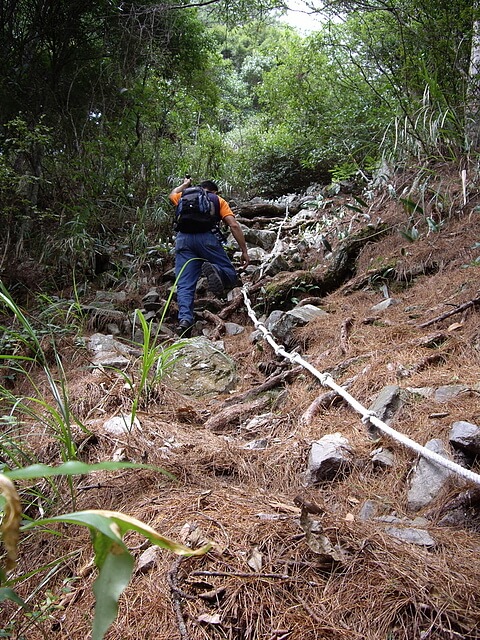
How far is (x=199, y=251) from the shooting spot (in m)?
4.81

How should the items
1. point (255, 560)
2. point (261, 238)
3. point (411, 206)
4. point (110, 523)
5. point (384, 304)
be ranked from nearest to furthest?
1. point (110, 523)
2. point (255, 560)
3. point (384, 304)
4. point (411, 206)
5. point (261, 238)

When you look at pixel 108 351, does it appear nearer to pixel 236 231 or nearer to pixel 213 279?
pixel 213 279

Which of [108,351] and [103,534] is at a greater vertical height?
[103,534]

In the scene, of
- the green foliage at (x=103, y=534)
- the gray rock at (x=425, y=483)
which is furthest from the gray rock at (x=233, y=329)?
the green foliage at (x=103, y=534)

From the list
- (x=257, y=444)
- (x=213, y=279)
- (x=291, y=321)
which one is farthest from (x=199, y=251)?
(x=257, y=444)

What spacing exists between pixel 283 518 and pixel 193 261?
3.78m

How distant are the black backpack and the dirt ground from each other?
2.24m

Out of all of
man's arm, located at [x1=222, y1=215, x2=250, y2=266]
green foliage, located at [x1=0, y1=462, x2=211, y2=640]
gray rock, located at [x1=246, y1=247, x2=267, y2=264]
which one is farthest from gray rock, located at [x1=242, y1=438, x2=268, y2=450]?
gray rock, located at [x1=246, y1=247, x2=267, y2=264]

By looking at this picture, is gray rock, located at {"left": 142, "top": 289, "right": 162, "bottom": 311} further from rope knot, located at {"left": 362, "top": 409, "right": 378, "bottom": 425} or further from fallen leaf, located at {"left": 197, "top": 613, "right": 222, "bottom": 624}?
fallen leaf, located at {"left": 197, "top": 613, "right": 222, "bottom": 624}

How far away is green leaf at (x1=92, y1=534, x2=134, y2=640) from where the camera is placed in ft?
1.56

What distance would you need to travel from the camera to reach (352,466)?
1.74 m

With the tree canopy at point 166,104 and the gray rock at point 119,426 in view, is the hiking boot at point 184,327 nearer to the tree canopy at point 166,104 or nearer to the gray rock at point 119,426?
the tree canopy at point 166,104

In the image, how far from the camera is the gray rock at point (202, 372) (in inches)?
127

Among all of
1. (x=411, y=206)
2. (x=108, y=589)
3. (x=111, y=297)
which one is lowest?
(x=111, y=297)
